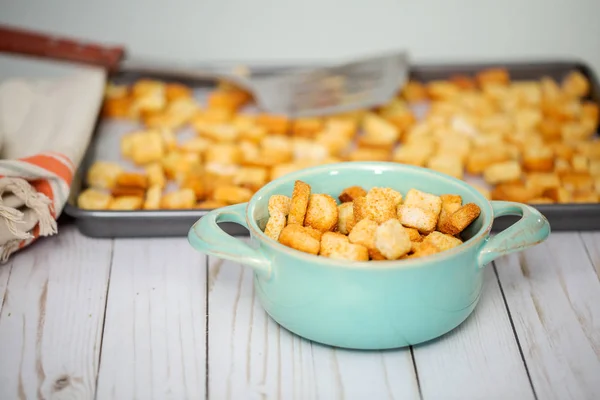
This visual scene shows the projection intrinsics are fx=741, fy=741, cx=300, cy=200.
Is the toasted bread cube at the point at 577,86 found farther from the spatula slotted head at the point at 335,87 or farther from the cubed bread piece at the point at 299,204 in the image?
the cubed bread piece at the point at 299,204

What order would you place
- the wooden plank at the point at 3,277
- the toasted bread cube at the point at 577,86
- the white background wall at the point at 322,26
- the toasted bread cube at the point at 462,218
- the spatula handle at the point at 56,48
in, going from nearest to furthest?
the toasted bread cube at the point at 462,218 < the wooden plank at the point at 3,277 < the spatula handle at the point at 56,48 < the toasted bread cube at the point at 577,86 < the white background wall at the point at 322,26

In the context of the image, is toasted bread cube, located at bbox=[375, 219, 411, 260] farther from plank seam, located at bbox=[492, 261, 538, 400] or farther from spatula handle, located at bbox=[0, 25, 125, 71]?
spatula handle, located at bbox=[0, 25, 125, 71]

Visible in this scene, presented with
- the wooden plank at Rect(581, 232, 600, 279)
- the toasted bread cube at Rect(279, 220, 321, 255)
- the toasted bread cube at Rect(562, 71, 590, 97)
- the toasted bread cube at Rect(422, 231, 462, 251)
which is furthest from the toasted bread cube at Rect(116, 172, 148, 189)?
the toasted bread cube at Rect(562, 71, 590, 97)

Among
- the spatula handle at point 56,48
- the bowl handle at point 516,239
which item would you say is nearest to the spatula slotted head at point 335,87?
the spatula handle at point 56,48

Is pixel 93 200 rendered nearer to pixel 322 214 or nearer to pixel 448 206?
pixel 322 214

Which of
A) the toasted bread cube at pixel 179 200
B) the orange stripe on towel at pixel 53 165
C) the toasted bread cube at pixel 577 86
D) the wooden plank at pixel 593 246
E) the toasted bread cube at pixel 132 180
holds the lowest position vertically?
the toasted bread cube at pixel 132 180

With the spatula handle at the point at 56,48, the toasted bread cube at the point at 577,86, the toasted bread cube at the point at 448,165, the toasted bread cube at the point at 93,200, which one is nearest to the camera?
the toasted bread cube at the point at 93,200

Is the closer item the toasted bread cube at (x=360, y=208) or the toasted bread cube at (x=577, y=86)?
the toasted bread cube at (x=360, y=208)

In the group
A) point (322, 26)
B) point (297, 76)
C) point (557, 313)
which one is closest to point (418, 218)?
point (557, 313)

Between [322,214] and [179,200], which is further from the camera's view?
[179,200]
